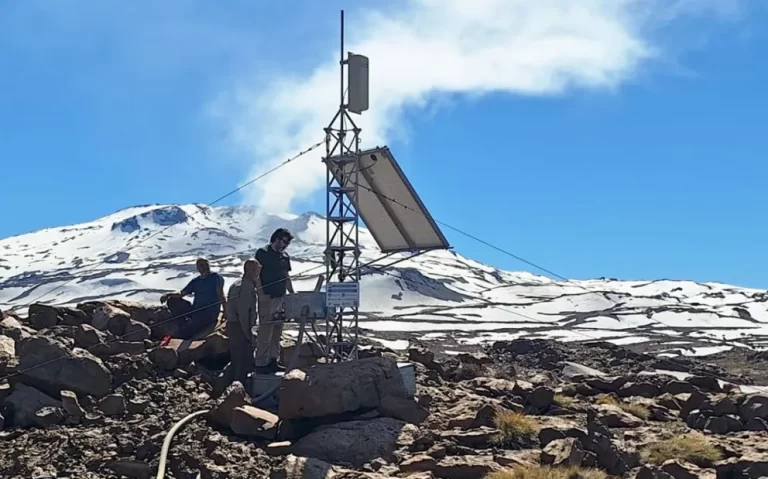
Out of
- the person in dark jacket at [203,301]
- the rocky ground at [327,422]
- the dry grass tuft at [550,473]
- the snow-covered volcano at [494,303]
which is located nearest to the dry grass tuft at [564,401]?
the rocky ground at [327,422]

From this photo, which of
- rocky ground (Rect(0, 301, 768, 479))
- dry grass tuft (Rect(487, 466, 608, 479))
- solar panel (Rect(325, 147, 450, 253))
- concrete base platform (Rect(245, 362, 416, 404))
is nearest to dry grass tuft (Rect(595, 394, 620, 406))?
rocky ground (Rect(0, 301, 768, 479))

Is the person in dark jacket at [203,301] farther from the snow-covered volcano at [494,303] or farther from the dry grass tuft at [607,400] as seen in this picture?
the snow-covered volcano at [494,303]

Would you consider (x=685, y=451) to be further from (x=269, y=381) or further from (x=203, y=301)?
(x=203, y=301)

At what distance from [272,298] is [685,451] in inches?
270

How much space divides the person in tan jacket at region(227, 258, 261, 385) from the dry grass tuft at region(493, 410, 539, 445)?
14.9 feet

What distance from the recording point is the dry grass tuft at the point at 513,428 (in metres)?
11.8

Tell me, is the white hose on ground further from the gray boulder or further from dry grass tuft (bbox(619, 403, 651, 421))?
dry grass tuft (bbox(619, 403, 651, 421))

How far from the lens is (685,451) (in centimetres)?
1147

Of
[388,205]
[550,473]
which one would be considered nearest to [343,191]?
[388,205]

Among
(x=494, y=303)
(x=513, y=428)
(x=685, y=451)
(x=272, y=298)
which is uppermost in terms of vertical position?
(x=494, y=303)

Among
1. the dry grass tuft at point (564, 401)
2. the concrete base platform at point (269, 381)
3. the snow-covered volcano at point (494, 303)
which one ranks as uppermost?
the snow-covered volcano at point (494, 303)

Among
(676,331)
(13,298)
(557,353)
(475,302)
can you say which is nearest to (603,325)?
(676,331)

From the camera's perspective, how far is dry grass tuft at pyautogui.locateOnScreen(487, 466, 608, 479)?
986 cm

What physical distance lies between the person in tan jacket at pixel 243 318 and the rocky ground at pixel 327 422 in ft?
1.43
